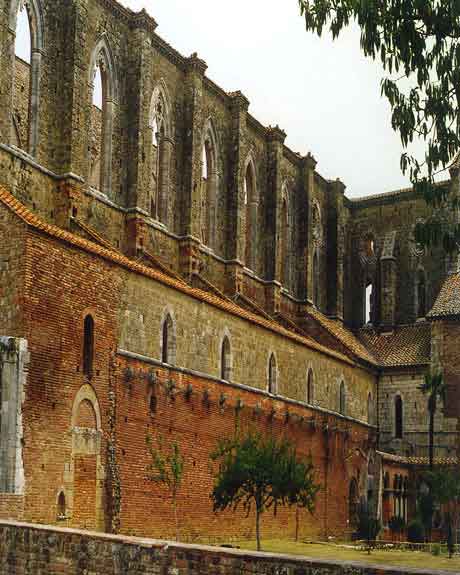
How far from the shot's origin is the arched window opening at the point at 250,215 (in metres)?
41.4

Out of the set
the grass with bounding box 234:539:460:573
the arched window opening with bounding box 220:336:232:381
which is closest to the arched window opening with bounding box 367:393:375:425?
the grass with bounding box 234:539:460:573

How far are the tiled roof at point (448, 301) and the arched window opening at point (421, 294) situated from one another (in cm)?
394

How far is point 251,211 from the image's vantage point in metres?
42.0

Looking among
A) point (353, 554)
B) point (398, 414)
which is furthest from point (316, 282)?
point (353, 554)

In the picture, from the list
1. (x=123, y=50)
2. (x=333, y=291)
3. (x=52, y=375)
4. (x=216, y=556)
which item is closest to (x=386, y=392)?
(x=333, y=291)

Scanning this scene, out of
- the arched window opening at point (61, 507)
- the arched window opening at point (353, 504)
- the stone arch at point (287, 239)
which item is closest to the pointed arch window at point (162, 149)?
the stone arch at point (287, 239)

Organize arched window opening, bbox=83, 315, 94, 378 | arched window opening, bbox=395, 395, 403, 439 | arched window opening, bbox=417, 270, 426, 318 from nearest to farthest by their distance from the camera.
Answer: arched window opening, bbox=83, 315, 94, 378
arched window opening, bbox=395, 395, 403, 439
arched window opening, bbox=417, 270, 426, 318

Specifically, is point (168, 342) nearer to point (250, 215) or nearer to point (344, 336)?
point (250, 215)

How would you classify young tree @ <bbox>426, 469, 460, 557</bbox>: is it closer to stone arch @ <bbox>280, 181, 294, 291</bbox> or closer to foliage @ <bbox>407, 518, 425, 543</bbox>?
foliage @ <bbox>407, 518, 425, 543</bbox>

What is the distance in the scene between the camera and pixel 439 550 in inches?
1355

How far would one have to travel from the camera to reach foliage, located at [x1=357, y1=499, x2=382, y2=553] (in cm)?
3684

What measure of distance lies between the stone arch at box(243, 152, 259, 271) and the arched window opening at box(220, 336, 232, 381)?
11.8 m

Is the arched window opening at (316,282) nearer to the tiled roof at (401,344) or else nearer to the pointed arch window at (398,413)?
the tiled roof at (401,344)

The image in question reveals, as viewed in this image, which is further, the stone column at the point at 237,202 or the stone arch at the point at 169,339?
the stone column at the point at 237,202
